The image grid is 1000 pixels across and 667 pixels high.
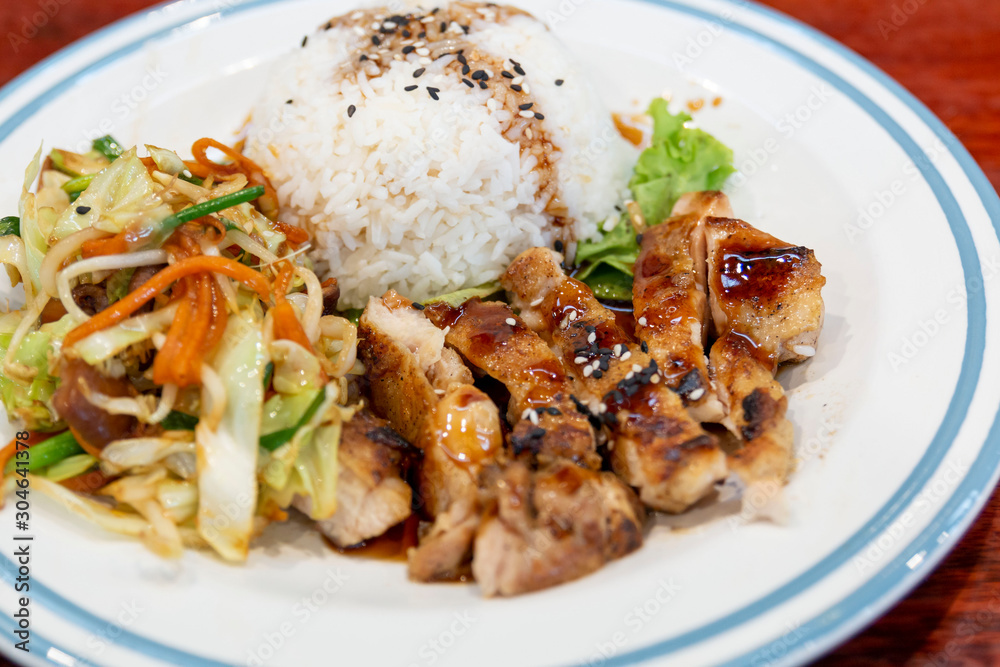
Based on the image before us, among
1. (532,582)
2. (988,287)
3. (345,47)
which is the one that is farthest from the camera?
(345,47)

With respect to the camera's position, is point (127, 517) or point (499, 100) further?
point (499, 100)

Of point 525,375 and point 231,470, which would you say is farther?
point 525,375

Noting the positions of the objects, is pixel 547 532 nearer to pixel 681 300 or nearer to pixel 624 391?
pixel 624 391

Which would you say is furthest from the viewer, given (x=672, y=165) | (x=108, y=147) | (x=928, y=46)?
(x=928, y=46)

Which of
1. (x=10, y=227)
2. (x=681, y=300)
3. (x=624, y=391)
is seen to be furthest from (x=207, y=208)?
(x=681, y=300)

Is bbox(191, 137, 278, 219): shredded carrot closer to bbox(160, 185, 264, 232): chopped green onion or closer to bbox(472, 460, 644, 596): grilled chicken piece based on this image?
bbox(160, 185, 264, 232): chopped green onion

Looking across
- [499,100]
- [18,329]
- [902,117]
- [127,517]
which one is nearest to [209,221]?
[18,329]

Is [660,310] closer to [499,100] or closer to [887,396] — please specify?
[887,396]
